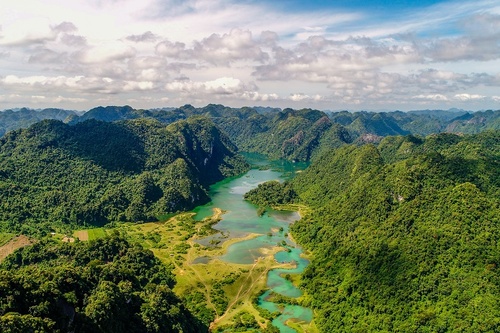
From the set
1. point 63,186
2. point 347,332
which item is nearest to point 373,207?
point 347,332

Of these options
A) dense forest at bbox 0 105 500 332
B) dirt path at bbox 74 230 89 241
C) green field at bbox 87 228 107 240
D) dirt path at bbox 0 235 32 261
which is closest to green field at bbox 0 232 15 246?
dirt path at bbox 0 235 32 261

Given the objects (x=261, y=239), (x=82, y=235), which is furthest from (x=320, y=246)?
Answer: (x=82, y=235)

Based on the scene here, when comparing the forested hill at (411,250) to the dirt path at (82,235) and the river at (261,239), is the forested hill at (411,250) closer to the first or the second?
the river at (261,239)

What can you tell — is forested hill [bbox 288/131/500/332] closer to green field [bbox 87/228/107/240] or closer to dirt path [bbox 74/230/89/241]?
green field [bbox 87/228/107/240]

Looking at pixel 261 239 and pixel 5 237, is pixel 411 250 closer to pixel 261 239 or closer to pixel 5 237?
pixel 261 239

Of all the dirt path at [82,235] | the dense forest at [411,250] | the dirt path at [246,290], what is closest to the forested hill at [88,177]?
the dirt path at [82,235]
